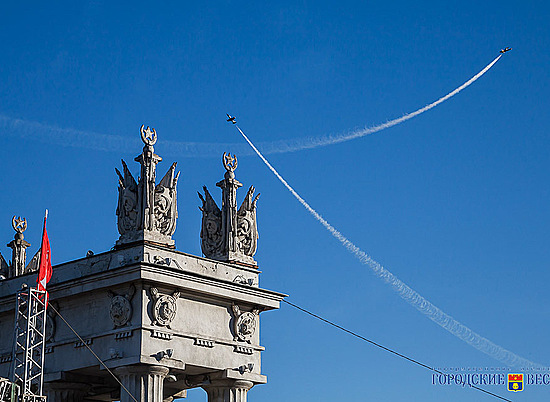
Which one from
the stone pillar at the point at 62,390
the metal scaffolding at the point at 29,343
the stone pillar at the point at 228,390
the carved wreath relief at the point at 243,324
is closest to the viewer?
the metal scaffolding at the point at 29,343

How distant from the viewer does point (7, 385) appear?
48.8m

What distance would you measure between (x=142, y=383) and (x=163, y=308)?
123 inches

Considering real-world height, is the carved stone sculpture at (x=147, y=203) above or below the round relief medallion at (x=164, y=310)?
above

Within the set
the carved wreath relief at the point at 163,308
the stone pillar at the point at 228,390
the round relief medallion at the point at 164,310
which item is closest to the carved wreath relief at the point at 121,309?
the carved wreath relief at the point at 163,308

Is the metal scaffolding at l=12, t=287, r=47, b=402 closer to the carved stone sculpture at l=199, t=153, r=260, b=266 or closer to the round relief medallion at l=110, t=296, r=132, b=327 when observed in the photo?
the round relief medallion at l=110, t=296, r=132, b=327

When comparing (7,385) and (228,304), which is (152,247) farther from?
(7,385)

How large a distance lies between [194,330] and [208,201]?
6.31 metres

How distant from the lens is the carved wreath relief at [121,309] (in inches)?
1916

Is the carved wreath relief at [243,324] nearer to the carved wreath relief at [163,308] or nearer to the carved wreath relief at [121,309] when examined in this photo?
the carved wreath relief at [163,308]

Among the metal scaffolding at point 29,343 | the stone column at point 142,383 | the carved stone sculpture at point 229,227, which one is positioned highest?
the carved stone sculpture at point 229,227

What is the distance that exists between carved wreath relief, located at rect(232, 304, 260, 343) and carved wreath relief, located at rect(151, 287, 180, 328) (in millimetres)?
3535

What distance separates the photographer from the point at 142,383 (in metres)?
48.2

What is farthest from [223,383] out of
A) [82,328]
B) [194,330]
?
[82,328]

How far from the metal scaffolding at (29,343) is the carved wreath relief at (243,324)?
8.13 m
